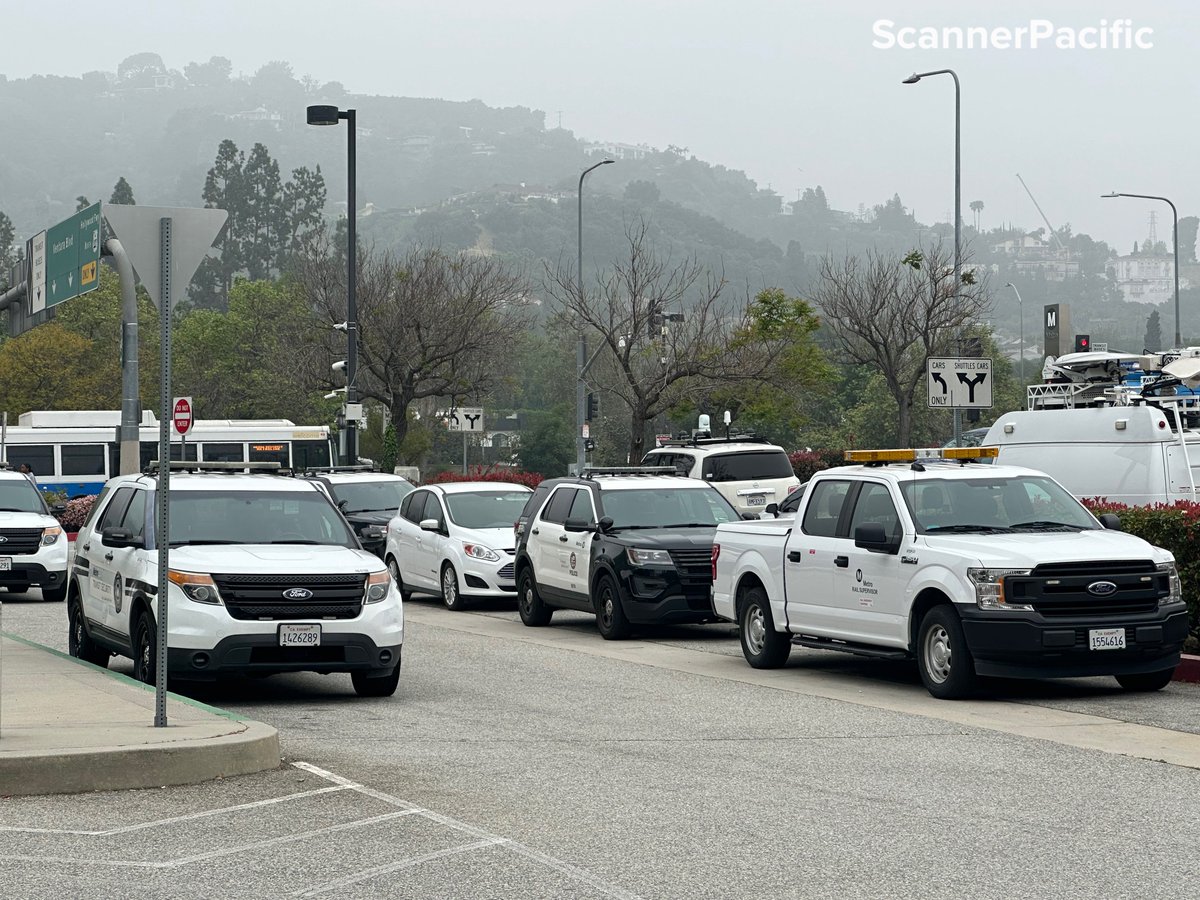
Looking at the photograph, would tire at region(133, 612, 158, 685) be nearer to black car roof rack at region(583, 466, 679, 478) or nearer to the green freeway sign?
black car roof rack at region(583, 466, 679, 478)

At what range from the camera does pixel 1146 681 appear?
13586 millimetres

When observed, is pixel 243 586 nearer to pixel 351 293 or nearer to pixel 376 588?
pixel 376 588

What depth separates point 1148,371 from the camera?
22281 millimetres

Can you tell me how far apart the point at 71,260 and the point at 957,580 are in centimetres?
2244

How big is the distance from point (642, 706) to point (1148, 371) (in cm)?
1186

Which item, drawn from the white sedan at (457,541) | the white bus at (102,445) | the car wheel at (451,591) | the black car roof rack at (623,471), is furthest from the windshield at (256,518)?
the white bus at (102,445)

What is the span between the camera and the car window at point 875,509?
1427cm

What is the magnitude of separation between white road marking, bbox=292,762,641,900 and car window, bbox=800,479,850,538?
6.63 m

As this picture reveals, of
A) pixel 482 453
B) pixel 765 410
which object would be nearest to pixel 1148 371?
pixel 765 410

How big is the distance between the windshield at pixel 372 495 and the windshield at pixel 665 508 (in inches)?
348

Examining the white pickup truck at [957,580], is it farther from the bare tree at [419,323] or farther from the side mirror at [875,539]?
the bare tree at [419,323]

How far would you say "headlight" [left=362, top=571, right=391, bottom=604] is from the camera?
1305 cm

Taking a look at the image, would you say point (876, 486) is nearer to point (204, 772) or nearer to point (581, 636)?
point (581, 636)

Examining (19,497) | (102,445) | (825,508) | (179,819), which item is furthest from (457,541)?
(102,445)
